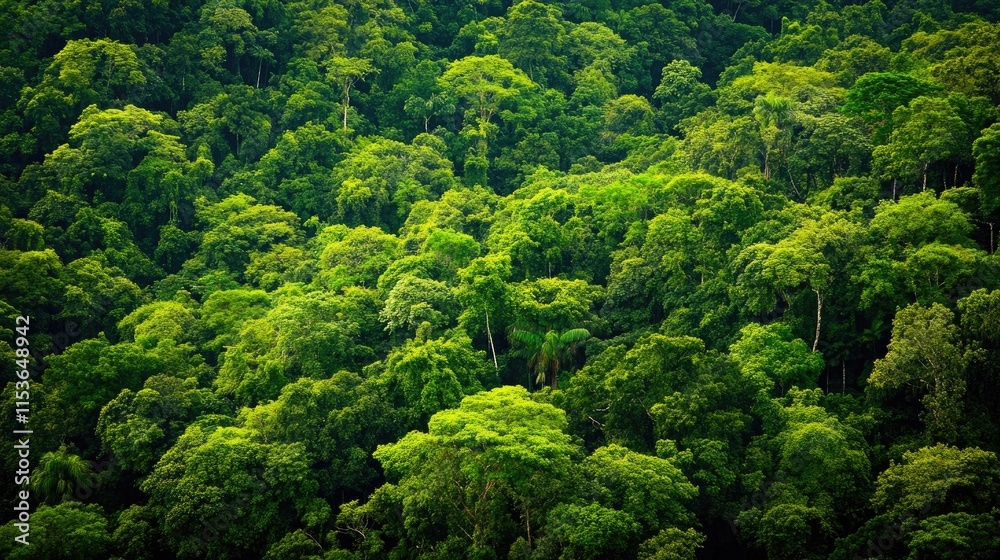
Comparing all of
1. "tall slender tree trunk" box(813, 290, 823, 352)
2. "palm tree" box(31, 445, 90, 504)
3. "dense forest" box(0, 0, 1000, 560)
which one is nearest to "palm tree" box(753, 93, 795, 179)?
"dense forest" box(0, 0, 1000, 560)

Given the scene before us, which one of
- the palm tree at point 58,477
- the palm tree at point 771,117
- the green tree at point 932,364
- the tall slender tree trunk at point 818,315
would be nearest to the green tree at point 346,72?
the palm tree at point 771,117

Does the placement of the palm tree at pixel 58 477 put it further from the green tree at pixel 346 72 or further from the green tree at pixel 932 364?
the green tree at pixel 346 72

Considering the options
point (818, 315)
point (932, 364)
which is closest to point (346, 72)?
point (818, 315)

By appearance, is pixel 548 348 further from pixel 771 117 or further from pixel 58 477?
pixel 58 477

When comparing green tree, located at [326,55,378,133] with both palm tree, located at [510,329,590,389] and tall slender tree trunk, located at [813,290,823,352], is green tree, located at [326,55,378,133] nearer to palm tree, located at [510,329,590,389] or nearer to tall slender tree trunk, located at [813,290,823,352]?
palm tree, located at [510,329,590,389]

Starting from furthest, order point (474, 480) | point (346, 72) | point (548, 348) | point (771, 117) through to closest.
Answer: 1. point (346, 72)
2. point (771, 117)
3. point (548, 348)
4. point (474, 480)

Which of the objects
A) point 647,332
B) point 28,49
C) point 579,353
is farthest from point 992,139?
point 28,49

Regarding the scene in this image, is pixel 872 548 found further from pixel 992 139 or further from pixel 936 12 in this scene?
pixel 936 12
